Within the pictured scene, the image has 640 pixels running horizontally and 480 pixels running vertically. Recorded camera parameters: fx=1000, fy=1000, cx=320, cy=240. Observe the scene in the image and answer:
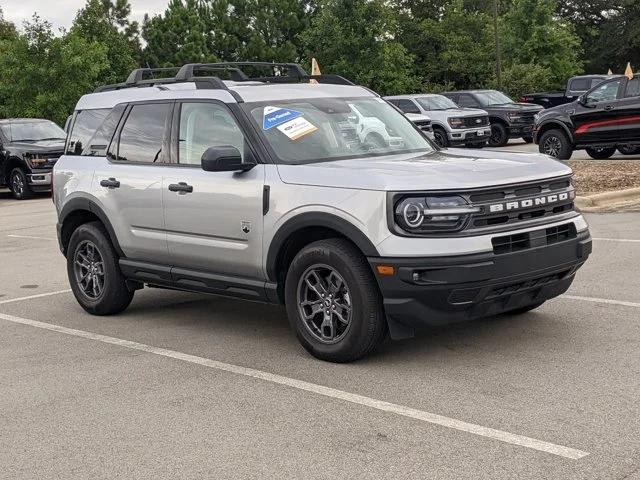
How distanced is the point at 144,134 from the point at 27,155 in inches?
591

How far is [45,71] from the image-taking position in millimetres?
31250

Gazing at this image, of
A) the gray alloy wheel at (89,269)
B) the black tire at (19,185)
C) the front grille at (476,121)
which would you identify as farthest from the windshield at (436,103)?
the gray alloy wheel at (89,269)

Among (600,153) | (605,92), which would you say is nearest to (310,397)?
(605,92)

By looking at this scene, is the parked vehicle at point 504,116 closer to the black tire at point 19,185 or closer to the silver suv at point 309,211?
the black tire at point 19,185

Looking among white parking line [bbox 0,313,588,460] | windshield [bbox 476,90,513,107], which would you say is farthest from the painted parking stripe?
windshield [bbox 476,90,513,107]

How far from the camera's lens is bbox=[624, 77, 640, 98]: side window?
1984 cm

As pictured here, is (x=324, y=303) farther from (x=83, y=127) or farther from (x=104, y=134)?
(x=83, y=127)

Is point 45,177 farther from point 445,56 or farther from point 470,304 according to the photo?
point 445,56

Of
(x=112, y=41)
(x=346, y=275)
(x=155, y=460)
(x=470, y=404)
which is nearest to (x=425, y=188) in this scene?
(x=346, y=275)

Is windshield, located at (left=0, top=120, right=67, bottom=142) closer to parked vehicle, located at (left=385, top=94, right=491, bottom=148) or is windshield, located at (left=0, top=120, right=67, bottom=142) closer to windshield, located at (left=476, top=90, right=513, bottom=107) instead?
parked vehicle, located at (left=385, top=94, right=491, bottom=148)

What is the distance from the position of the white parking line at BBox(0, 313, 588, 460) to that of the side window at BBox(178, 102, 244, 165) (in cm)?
143

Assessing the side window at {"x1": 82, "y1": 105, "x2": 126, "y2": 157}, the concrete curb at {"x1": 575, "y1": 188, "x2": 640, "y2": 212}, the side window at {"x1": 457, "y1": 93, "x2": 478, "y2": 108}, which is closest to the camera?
the side window at {"x1": 82, "y1": 105, "x2": 126, "y2": 157}

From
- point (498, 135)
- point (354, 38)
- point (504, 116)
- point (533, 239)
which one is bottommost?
point (498, 135)

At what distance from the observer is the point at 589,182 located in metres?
15.9
